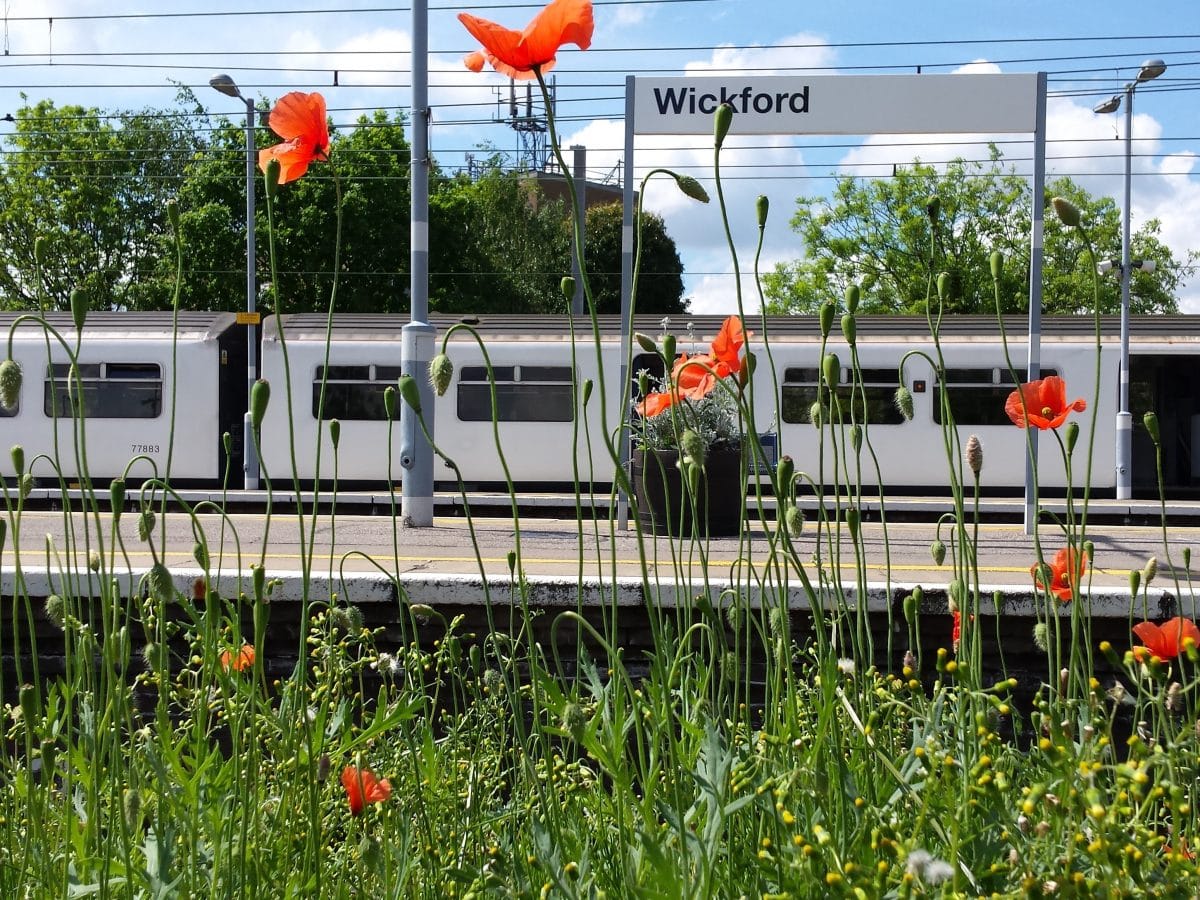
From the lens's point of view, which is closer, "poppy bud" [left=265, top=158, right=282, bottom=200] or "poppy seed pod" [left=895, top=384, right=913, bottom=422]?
"poppy bud" [left=265, top=158, right=282, bottom=200]

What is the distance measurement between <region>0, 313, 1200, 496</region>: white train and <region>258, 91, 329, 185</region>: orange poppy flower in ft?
42.7

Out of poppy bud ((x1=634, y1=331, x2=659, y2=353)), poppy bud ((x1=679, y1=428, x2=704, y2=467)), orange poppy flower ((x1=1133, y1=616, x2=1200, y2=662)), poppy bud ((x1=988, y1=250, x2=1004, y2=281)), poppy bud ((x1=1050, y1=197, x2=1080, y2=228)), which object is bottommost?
orange poppy flower ((x1=1133, y1=616, x2=1200, y2=662))

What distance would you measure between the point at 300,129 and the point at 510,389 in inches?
547

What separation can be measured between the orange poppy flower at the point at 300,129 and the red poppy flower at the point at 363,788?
0.95m

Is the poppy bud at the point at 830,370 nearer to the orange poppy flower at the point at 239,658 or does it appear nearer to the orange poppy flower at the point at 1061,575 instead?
the orange poppy flower at the point at 1061,575

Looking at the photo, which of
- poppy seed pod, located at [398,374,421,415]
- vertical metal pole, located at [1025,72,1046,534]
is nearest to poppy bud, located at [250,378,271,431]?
poppy seed pod, located at [398,374,421,415]

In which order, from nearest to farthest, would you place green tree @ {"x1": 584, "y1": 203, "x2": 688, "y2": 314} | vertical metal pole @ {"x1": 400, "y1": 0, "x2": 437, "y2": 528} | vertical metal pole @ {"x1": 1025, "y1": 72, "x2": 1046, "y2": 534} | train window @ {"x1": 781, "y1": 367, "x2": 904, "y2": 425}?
vertical metal pole @ {"x1": 1025, "y1": 72, "x2": 1046, "y2": 534} < vertical metal pole @ {"x1": 400, "y1": 0, "x2": 437, "y2": 528} < train window @ {"x1": 781, "y1": 367, "x2": 904, "y2": 425} < green tree @ {"x1": 584, "y1": 203, "x2": 688, "y2": 314}

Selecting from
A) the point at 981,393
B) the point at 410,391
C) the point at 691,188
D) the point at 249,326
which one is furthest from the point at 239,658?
the point at 249,326

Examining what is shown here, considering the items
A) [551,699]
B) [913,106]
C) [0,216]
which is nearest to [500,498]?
[913,106]

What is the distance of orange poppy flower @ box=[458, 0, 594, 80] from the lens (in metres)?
1.69

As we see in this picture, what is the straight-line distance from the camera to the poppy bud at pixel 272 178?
1.69 metres

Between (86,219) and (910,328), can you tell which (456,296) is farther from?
(910,328)

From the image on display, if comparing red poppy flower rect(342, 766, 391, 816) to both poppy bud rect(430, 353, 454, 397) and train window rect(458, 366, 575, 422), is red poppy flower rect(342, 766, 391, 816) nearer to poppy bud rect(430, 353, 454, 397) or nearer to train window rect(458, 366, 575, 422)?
poppy bud rect(430, 353, 454, 397)

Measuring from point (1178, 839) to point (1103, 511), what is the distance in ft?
41.7
